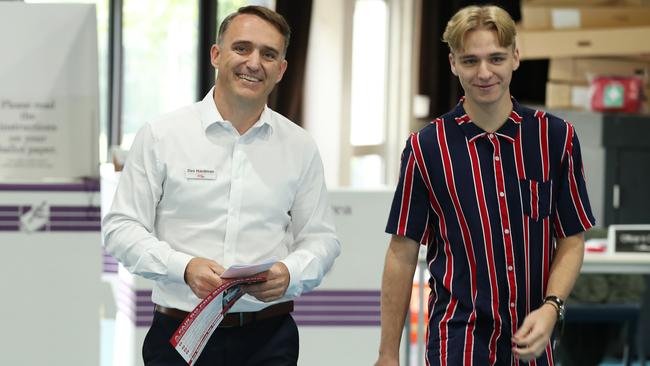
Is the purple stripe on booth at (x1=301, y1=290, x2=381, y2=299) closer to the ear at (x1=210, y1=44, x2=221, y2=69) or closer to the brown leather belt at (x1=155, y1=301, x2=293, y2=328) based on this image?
the brown leather belt at (x1=155, y1=301, x2=293, y2=328)

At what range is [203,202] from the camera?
2.49m

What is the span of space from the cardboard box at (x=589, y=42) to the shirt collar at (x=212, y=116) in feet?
16.4

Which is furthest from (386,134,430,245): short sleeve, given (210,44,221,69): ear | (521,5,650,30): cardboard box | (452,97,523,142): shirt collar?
(521,5,650,30): cardboard box

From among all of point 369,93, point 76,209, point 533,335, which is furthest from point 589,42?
point 533,335

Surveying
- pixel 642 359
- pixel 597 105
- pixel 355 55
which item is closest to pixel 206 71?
pixel 355 55

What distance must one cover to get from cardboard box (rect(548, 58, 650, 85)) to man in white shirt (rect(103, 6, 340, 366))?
5.41 metres

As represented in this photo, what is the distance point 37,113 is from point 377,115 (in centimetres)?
565

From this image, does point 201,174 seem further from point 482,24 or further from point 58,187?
point 58,187

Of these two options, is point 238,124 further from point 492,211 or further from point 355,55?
point 355,55

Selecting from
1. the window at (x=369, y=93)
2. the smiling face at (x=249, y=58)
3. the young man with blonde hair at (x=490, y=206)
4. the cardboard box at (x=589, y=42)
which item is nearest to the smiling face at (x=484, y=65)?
the young man with blonde hair at (x=490, y=206)

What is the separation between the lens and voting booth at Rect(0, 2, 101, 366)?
390 cm

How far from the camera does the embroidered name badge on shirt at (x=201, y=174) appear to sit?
2488mm

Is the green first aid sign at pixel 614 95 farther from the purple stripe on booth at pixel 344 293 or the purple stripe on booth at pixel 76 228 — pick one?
the purple stripe on booth at pixel 76 228

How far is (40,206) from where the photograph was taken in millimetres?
3920
